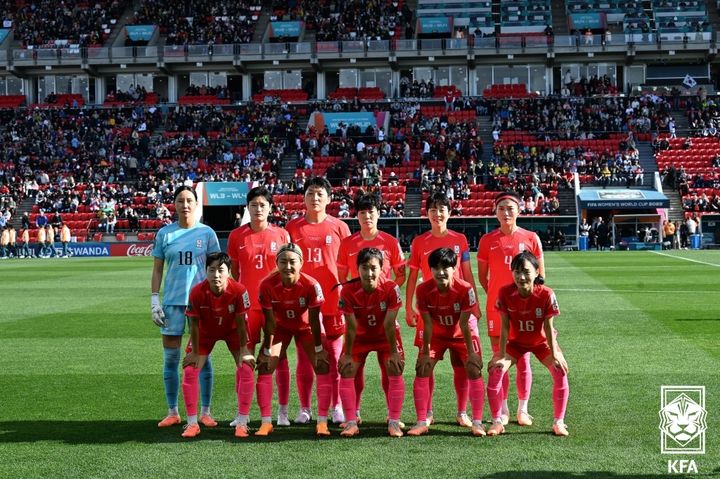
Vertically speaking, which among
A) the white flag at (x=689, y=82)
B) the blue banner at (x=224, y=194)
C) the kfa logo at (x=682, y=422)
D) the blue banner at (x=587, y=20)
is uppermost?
the blue banner at (x=587, y=20)

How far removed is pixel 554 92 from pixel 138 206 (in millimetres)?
30019

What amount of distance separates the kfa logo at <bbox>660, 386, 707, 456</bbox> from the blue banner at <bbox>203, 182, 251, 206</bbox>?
1524 inches

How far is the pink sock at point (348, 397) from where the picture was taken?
765 cm

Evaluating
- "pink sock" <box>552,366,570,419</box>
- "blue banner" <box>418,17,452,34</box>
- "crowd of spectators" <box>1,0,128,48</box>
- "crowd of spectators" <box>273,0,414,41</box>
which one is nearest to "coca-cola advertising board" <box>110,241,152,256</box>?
"crowd of spectators" <box>273,0,414,41</box>

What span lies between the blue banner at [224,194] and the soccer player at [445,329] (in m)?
39.0

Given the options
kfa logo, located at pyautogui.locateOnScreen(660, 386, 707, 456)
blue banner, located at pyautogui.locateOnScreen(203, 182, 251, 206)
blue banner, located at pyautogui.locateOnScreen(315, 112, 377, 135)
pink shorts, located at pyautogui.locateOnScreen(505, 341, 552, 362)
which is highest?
blue banner, located at pyautogui.locateOnScreen(315, 112, 377, 135)

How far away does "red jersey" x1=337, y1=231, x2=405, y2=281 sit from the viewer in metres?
8.49

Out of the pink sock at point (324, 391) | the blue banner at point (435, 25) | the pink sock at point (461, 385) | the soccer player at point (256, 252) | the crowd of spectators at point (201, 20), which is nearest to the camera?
the pink sock at point (324, 391)

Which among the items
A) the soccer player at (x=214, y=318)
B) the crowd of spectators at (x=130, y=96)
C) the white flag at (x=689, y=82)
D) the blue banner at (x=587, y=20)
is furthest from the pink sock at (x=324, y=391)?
the blue banner at (x=587, y=20)

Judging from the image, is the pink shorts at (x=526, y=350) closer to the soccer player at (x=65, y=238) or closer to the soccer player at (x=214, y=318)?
the soccer player at (x=214, y=318)

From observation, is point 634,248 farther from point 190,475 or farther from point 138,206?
point 190,475

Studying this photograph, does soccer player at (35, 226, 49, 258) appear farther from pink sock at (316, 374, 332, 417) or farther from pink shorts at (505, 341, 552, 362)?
pink shorts at (505, 341, 552, 362)

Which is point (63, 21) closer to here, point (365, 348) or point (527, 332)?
point (365, 348)

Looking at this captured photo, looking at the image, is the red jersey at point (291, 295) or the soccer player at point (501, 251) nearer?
the red jersey at point (291, 295)
